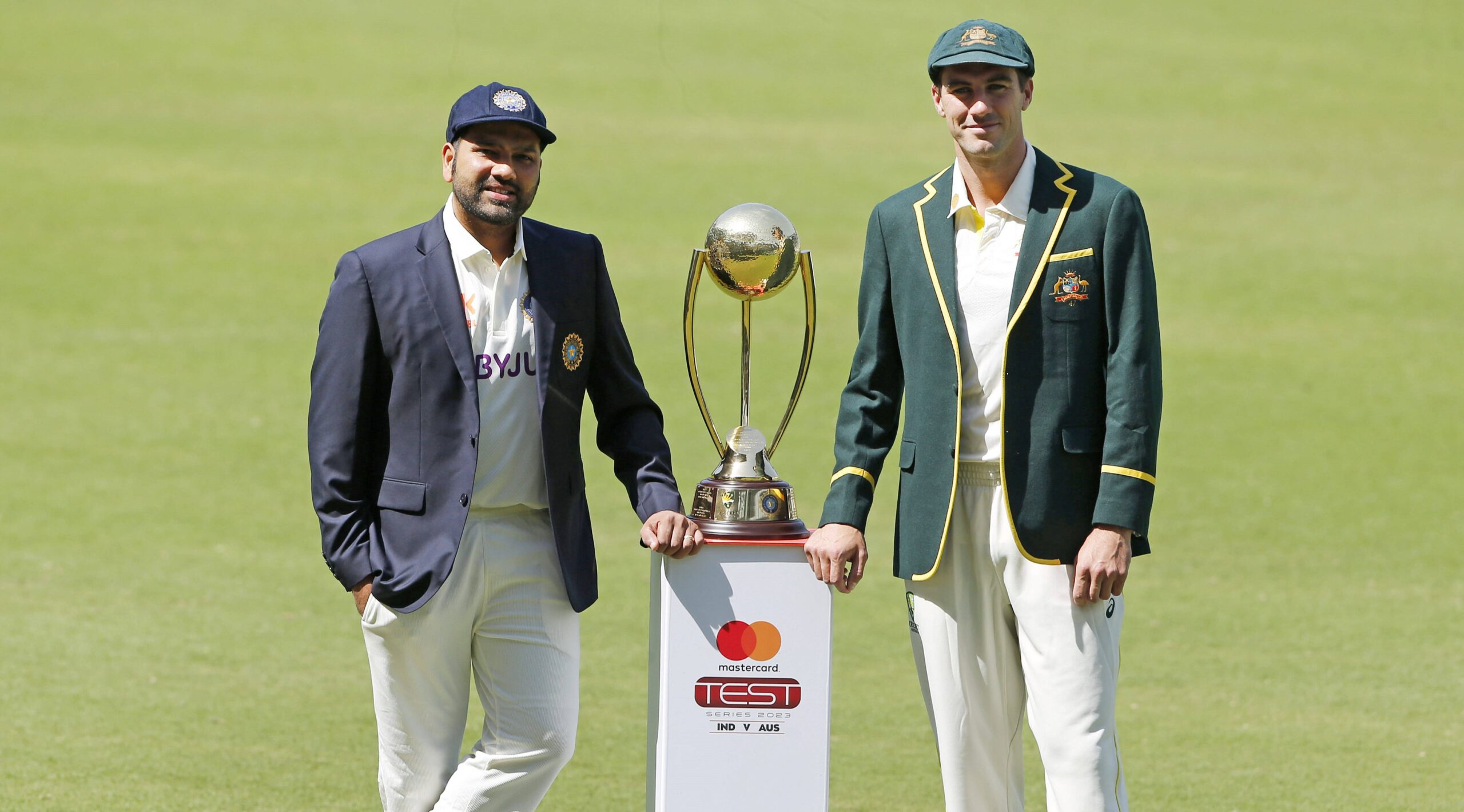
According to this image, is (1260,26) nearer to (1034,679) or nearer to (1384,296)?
(1384,296)

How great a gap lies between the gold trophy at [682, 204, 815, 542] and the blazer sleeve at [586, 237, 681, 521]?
0.33 feet

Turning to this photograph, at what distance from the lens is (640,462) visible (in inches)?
138

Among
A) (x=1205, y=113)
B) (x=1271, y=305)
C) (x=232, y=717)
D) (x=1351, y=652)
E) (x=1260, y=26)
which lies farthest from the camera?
(x=1260, y=26)

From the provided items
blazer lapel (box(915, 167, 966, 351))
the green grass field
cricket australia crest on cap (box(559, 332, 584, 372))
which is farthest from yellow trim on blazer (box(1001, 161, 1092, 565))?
the green grass field

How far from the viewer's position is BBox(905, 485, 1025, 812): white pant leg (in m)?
3.25

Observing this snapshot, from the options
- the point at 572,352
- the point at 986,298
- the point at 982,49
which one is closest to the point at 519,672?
the point at 572,352

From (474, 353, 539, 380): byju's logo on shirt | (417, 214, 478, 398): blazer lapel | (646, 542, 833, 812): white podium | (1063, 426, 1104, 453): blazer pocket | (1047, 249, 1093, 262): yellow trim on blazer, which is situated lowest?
(646, 542, 833, 812): white podium

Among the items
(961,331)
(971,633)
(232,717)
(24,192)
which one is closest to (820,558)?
(971,633)

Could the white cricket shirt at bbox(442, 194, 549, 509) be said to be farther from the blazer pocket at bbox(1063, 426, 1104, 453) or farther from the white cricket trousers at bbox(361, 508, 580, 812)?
the blazer pocket at bbox(1063, 426, 1104, 453)

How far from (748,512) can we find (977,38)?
1039mm

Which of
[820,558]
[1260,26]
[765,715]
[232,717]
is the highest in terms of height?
[1260,26]

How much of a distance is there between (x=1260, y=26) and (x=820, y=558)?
20110mm

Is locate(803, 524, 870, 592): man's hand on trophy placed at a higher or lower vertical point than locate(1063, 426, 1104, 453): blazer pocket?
lower

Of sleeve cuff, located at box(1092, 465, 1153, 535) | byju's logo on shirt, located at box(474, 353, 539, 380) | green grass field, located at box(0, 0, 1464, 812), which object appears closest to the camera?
sleeve cuff, located at box(1092, 465, 1153, 535)
